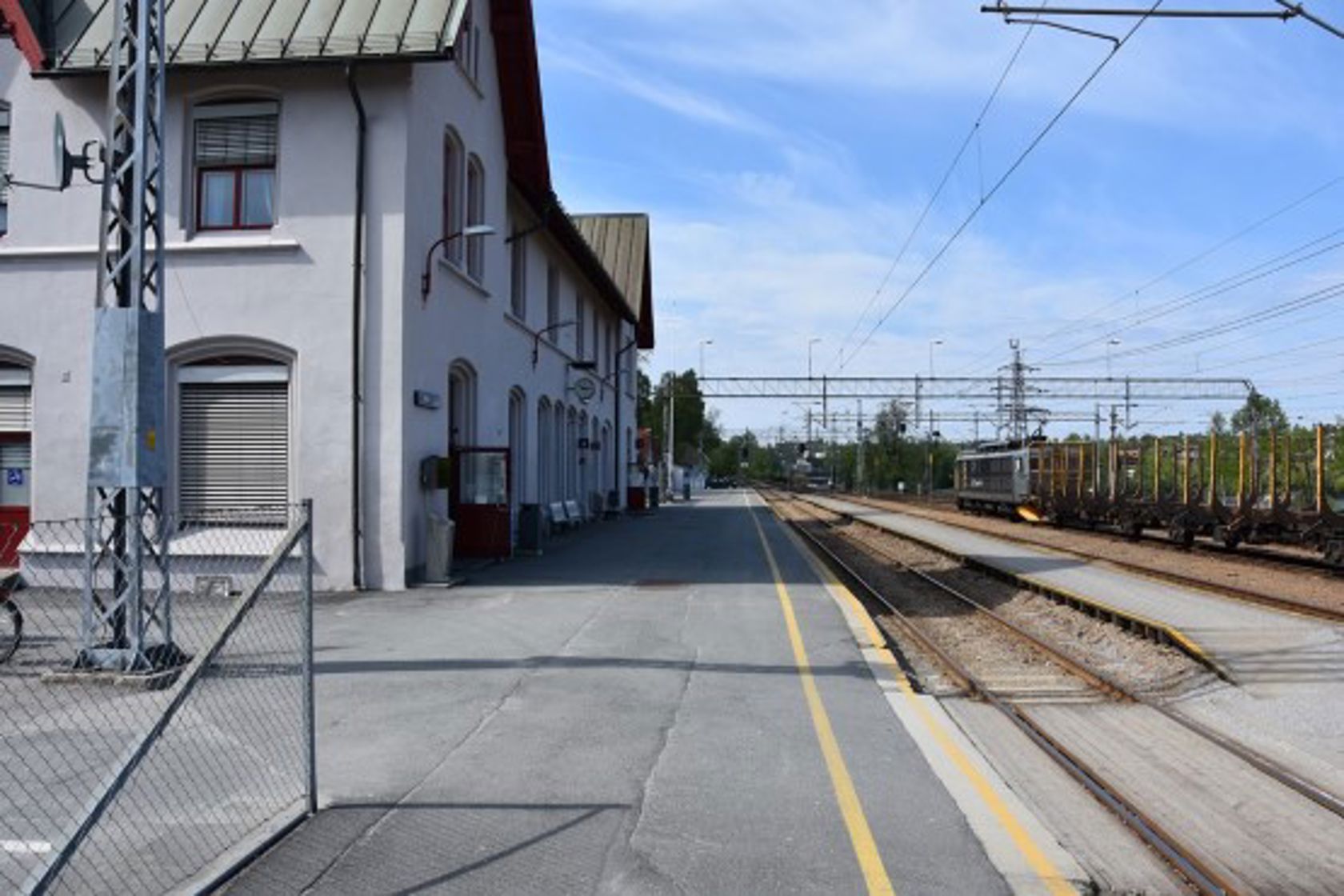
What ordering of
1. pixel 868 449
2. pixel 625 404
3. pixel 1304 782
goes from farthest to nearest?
pixel 868 449 < pixel 625 404 < pixel 1304 782

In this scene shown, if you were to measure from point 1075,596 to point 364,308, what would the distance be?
35.0ft

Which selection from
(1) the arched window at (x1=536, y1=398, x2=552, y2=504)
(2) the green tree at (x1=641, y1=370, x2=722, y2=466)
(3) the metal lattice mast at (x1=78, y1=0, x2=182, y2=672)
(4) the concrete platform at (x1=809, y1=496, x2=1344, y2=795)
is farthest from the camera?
(2) the green tree at (x1=641, y1=370, x2=722, y2=466)

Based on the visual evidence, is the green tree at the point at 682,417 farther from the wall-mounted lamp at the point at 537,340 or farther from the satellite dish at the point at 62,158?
the satellite dish at the point at 62,158

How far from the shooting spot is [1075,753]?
7.85 meters

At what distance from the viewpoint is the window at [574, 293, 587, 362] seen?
3291 centimetres

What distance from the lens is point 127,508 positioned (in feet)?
29.6

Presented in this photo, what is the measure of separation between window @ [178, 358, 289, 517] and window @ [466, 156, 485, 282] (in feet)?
16.0

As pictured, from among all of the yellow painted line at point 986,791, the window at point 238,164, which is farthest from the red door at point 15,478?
the yellow painted line at point 986,791

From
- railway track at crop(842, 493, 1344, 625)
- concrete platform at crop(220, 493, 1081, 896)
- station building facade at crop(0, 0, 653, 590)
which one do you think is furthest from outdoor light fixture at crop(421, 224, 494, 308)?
railway track at crop(842, 493, 1344, 625)

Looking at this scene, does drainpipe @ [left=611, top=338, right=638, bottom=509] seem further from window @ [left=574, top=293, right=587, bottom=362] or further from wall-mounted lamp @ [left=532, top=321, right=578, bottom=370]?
wall-mounted lamp @ [left=532, top=321, right=578, bottom=370]

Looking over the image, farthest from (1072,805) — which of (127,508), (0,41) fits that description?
(0,41)

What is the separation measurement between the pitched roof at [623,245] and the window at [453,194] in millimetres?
25412

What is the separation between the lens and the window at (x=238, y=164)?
1591cm

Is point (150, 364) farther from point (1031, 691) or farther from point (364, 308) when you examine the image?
point (1031, 691)
